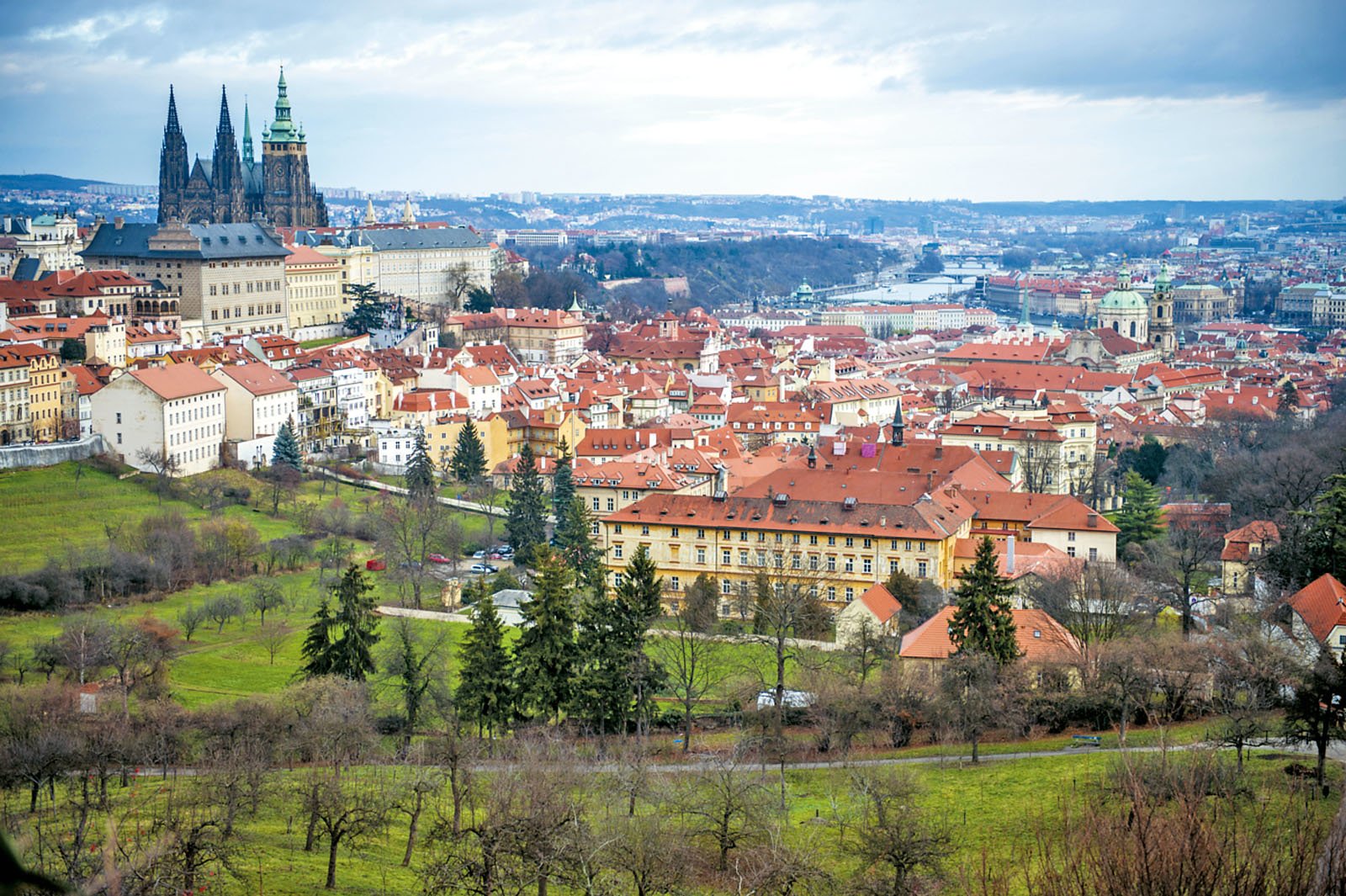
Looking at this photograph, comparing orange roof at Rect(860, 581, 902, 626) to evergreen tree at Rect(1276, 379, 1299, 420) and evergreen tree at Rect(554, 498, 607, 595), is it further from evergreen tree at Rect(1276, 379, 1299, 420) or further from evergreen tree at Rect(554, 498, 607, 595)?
evergreen tree at Rect(1276, 379, 1299, 420)

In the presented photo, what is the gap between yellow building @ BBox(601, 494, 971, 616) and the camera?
153 ft

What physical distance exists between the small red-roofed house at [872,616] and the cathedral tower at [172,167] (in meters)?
89.0

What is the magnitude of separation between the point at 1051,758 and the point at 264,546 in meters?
31.3

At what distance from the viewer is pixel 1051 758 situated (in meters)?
29.5

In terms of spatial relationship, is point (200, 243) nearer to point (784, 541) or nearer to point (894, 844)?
point (784, 541)

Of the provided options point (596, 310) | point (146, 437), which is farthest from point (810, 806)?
point (596, 310)

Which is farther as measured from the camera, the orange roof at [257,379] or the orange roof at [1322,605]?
the orange roof at [257,379]

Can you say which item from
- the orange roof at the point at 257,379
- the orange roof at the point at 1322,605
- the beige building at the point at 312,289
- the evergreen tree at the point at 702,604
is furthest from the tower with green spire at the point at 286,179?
the orange roof at the point at 1322,605

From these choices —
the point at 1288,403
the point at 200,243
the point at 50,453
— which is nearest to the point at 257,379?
the point at 50,453

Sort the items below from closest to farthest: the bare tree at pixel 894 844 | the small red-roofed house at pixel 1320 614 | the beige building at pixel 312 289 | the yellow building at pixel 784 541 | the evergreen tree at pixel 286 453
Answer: the bare tree at pixel 894 844 → the small red-roofed house at pixel 1320 614 → the yellow building at pixel 784 541 → the evergreen tree at pixel 286 453 → the beige building at pixel 312 289

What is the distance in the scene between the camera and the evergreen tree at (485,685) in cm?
3228

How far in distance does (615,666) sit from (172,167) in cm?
9567

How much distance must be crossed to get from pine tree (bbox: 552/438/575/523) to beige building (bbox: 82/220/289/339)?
31286 millimetres

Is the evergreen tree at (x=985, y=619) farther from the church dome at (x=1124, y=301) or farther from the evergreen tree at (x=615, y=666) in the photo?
the church dome at (x=1124, y=301)
